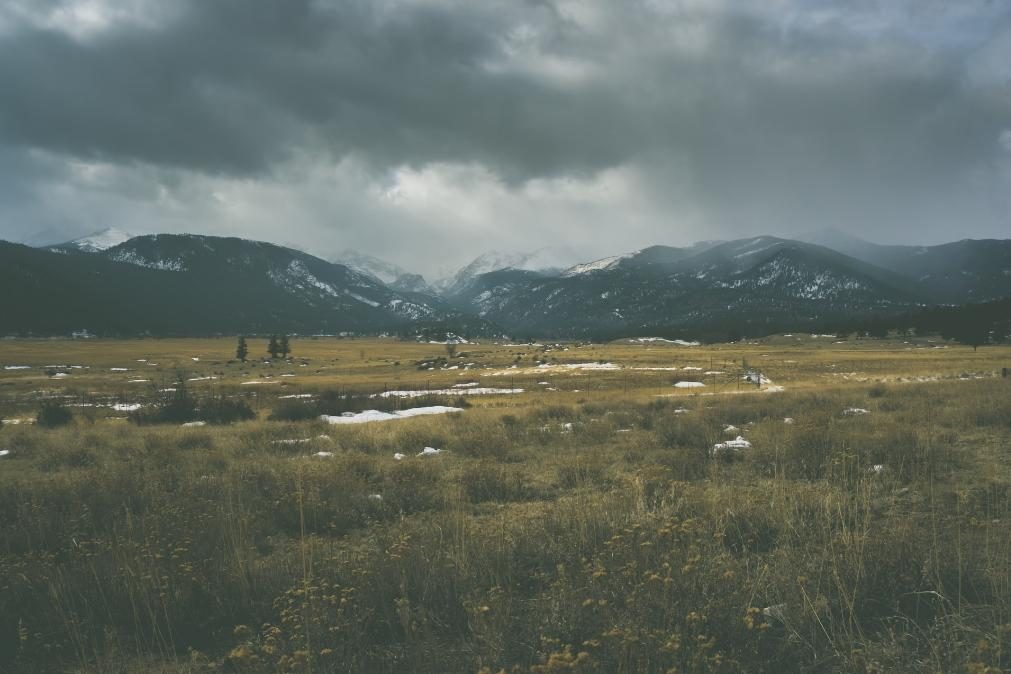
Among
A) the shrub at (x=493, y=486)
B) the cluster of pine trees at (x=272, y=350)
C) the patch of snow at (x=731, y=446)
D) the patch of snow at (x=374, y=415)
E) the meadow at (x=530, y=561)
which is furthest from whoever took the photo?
the cluster of pine trees at (x=272, y=350)

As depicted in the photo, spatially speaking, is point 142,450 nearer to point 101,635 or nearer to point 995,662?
point 101,635

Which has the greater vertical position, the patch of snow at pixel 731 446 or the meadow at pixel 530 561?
the meadow at pixel 530 561

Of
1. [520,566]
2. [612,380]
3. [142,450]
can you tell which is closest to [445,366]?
[612,380]

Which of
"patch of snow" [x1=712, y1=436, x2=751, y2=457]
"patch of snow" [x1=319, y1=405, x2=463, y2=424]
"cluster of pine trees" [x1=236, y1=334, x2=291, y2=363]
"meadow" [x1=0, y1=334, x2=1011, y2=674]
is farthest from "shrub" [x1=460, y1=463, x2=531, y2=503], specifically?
"cluster of pine trees" [x1=236, y1=334, x2=291, y2=363]

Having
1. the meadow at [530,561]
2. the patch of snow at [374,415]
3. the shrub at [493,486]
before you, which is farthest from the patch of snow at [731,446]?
the patch of snow at [374,415]

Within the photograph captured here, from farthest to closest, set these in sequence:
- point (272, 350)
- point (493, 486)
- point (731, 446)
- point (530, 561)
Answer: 1. point (272, 350)
2. point (731, 446)
3. point (493, 486)
4. point (530, 561)

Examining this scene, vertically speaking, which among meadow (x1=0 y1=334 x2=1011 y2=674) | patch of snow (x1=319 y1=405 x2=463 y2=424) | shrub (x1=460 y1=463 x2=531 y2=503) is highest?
meadow (x1=0 y1=334 x2=1011 y2=674)

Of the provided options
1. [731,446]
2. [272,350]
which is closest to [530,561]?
[731,446]

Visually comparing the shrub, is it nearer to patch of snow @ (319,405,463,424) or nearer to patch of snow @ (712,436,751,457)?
patch of snow @ (712,436,751,457)

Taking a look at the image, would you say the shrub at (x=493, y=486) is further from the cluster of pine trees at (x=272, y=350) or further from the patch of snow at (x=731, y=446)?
the cluster of pine trees at (x=272, y=350)

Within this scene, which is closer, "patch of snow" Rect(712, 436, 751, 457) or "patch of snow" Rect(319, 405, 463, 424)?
"patch of snow" Rect(712, 436, 751, 457)

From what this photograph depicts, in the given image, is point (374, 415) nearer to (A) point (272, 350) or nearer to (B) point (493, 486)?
(B) point (493, 486)

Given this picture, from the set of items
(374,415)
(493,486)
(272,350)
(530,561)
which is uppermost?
(530,561)

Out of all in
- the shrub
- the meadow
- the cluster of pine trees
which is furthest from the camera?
the cluster of pine trees
